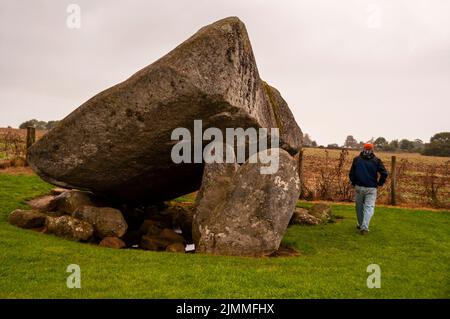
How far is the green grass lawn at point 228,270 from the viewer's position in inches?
319

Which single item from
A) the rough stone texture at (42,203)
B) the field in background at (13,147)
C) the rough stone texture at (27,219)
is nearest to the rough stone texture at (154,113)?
the rough stone texture at (27,219)

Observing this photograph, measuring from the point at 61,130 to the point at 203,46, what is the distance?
14.6 feet

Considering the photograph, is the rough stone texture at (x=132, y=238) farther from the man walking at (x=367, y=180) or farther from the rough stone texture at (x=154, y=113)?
the man walking at (x=367, y=180)

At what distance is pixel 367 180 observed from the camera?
14875 millimetres

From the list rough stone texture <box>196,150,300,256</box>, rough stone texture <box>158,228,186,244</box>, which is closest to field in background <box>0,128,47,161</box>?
rough stone texture <box>158,228,186,244</box>

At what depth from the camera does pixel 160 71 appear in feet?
37.8

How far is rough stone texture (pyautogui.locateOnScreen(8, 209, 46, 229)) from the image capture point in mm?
13297

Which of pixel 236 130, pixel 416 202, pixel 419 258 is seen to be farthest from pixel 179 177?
pixel 416 202

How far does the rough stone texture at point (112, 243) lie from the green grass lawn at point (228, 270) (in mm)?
800

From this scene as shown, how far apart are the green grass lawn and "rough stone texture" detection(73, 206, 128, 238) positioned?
1283 millimetres

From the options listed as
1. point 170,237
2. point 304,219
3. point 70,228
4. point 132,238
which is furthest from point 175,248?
point 304,219

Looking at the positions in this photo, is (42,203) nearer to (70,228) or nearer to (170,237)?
(70,228)

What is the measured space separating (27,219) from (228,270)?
6.90 metres
